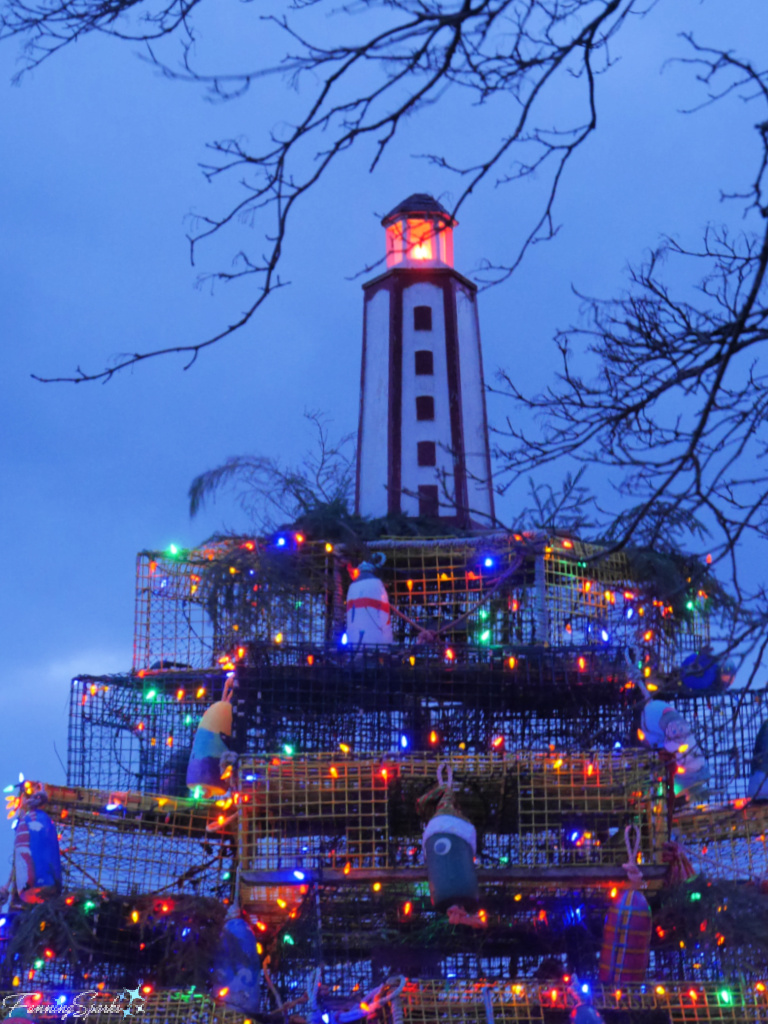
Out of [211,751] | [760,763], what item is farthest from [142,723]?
[760,763]

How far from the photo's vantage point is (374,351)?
18.5 m

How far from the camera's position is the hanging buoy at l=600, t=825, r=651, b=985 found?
439 inches

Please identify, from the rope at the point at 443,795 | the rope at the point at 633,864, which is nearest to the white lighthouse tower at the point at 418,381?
the rope at the point at 443,795

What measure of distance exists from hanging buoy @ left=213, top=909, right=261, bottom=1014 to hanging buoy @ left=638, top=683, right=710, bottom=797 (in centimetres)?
390

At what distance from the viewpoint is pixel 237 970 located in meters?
11.3

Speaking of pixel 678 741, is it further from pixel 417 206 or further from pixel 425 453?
pixel 417 206

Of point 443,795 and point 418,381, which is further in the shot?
point 418,381

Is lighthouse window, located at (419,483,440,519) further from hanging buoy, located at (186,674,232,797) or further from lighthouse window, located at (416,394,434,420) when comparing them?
hanging buoy, located at (186,674,232,797)

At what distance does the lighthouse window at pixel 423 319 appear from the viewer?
18.2 metres

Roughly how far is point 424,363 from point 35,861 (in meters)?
8.49

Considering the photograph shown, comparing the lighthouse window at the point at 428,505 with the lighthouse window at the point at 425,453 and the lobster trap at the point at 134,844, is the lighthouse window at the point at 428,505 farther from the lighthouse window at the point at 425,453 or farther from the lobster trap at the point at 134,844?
the lobster trap at the point at 134,844

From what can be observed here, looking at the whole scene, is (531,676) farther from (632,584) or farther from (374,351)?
(374,351)

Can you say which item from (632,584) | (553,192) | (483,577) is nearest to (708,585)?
(632,584)

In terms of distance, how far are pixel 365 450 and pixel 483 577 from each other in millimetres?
4195
